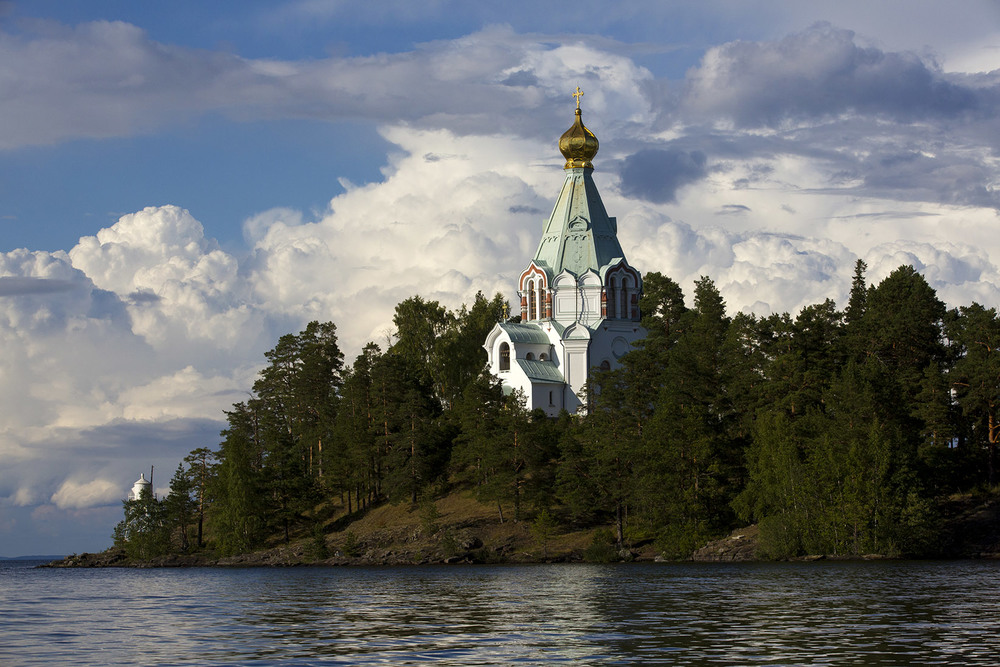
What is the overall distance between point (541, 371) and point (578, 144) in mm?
15278

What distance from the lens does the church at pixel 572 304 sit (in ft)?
263

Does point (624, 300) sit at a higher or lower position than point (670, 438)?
higher

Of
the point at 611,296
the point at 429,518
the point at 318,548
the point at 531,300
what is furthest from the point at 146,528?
the point at 611,296

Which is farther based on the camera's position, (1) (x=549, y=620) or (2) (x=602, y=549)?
(2) (x=602, y=549)

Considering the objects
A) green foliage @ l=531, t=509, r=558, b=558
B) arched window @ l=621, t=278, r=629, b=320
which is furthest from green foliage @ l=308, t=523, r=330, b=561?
arched window @ l=621, t=278, r=629, b=320

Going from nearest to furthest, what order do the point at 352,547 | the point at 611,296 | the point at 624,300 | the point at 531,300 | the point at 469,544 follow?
the point at 469,544, the point at 352,547, the point at 611,296, the point at 624,300, the point at 531,300

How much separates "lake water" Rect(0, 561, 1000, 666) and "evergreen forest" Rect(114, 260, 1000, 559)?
7075 millimetres

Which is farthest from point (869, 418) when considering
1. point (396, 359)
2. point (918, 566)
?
point (396, 359)

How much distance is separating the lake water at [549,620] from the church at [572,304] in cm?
2949

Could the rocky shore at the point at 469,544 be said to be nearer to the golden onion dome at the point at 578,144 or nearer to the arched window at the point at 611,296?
the arched window at the point at 611,296

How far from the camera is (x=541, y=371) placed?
79.9m

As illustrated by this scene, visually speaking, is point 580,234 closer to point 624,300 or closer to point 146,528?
point 624,300

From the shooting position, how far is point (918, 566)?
161ft

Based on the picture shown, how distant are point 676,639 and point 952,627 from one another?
5963mm
